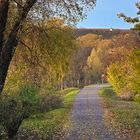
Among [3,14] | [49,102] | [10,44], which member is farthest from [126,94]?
[3,14]

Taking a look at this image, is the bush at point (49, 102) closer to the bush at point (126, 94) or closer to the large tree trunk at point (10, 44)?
the bush at point (126, 94)

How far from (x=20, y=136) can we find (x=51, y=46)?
434 centimetres

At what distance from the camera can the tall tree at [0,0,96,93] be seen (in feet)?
60.6

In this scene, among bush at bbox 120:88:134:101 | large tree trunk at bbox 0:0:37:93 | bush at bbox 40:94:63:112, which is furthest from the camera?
bush at bbox 120:88:134:101

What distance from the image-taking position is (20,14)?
19312 mm

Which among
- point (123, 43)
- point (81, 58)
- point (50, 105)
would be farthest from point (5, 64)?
point (81, 58)

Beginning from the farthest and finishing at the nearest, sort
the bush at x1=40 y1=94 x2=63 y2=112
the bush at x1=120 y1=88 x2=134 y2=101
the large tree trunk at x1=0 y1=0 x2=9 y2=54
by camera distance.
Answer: the bush at x1=120 y1=88 x2=134 y2=101 → the bush at x1=40 y1=94 x2=63 y2=112 → the large tree trunk at x1=0 y1=0 x2=9 y2=54

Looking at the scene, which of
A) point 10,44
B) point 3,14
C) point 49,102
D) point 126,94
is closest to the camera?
point 3,14

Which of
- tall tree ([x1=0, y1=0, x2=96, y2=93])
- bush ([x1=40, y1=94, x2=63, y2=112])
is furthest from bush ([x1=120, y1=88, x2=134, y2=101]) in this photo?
tall tree ([x1=0, y1=0, x2=96, y2=93])

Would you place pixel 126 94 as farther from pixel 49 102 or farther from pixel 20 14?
pixel 20 14

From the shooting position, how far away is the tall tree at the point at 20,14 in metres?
18.5

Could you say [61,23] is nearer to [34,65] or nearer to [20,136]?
[34,65]

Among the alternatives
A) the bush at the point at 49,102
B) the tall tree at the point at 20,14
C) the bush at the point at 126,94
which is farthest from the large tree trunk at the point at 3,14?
the bush at the point at 126,94

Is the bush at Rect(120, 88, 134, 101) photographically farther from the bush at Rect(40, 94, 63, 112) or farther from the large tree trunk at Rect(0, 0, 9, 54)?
the large tree trunk at Rect(0, 0, 9, 54)
